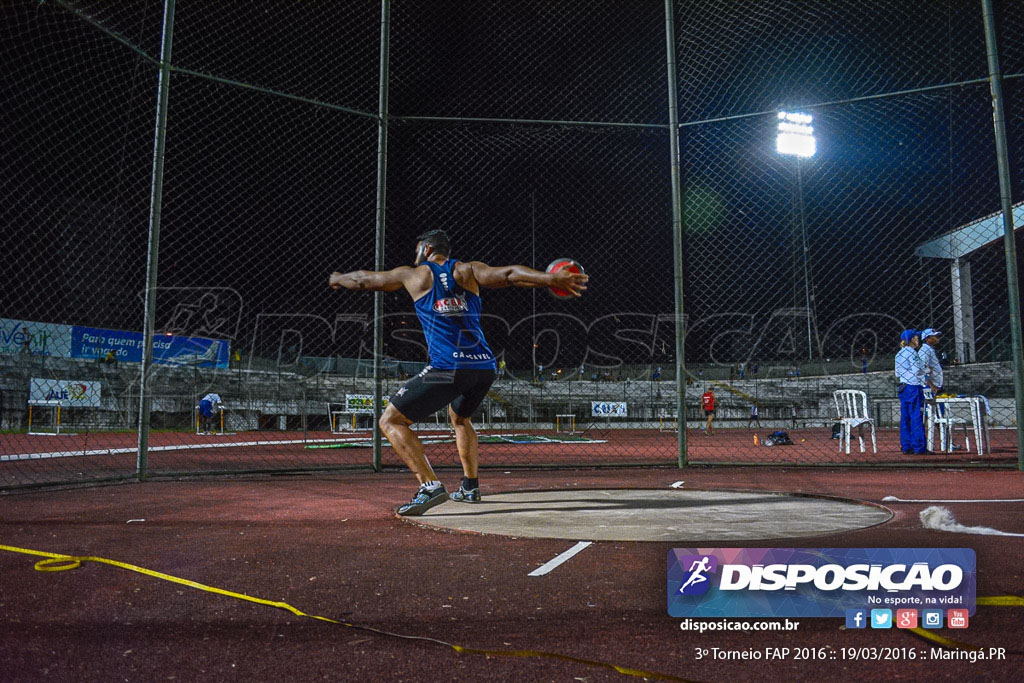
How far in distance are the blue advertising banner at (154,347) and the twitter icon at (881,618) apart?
27.7m

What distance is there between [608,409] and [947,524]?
25.5 metres

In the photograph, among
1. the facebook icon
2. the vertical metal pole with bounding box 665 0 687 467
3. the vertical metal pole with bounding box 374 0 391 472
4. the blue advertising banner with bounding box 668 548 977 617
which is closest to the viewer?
the facebook icon

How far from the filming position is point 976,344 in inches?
965

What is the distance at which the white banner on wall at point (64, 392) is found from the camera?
21.5 meters

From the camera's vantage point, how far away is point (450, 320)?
5.01 m

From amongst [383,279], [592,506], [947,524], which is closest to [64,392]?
[383,279]

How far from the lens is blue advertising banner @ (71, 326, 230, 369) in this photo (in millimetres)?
27703

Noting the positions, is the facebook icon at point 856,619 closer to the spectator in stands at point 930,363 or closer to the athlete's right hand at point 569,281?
the athlete's right hand at point 569,281

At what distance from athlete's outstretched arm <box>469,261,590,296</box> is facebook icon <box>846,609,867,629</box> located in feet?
7.63

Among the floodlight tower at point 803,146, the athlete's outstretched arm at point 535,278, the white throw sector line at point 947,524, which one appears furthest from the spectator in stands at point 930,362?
the athlete's outstretched arm at point 535,278

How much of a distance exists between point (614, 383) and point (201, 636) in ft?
103

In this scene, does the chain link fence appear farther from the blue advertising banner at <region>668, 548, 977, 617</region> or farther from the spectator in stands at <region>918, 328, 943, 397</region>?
the blue advertising banner at <region>668, 548, 977, 617</region>

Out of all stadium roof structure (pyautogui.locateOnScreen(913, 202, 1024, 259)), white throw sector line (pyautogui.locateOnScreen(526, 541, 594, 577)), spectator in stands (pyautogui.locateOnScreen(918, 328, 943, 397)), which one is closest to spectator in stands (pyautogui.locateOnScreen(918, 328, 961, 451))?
spectator in stands (pyautogui.locateOnScreen(918, 328, 943, 397))

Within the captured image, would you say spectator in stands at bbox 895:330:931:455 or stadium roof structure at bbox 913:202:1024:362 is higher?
stadium roof structure at bbox 913:202:1024:362
